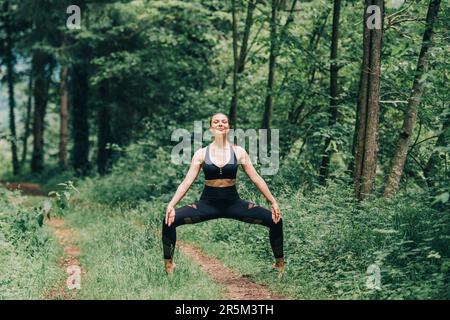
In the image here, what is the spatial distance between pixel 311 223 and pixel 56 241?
19.8 feet

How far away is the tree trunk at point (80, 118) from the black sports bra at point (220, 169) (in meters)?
19.1

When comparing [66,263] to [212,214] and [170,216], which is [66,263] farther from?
[212,214]

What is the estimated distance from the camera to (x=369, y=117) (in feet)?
37.9

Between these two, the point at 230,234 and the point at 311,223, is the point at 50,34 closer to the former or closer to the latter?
the point at 230,234

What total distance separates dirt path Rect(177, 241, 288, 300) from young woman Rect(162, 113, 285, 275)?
0.92m

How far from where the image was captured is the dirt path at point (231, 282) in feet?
26.7

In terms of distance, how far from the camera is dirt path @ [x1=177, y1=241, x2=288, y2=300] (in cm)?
814

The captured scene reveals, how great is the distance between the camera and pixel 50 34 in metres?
28.3

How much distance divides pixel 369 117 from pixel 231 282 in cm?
440

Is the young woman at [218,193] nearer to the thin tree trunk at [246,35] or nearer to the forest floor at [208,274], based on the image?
the forest floor at [208,274]

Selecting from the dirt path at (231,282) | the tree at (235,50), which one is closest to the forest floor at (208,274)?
the dirt path at (231,282)

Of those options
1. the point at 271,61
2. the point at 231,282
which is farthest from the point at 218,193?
the point at 271,61

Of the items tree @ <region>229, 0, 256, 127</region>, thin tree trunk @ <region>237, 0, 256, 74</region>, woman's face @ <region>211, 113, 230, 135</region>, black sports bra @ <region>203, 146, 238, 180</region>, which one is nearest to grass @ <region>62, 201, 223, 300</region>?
black sports bra @ <region>203, 146, 238, 180</region>
